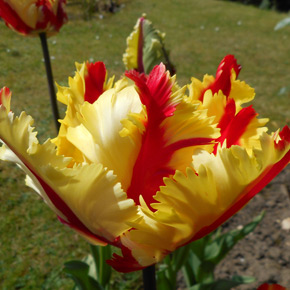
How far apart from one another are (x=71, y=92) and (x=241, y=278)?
3.22 feet

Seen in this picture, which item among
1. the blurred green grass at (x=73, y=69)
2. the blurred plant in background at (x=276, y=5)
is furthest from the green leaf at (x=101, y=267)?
the blurred plant in background at (x=276, y=5)

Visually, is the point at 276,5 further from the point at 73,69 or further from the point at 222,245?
the point at 222,245

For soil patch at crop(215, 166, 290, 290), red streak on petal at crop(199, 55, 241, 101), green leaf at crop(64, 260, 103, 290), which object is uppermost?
red streak on petal at crop(199, 55, 241, 101)

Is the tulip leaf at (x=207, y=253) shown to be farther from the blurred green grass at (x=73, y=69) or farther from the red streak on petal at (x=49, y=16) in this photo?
the red streak on petal at (x=49, y=16)

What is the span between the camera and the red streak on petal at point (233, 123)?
0.49m

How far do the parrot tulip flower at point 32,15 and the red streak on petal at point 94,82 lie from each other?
653 millimetres

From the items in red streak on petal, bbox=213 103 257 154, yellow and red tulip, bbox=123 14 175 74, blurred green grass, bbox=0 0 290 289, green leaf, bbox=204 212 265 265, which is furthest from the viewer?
blurred green grass, bbox=0 0 290 289

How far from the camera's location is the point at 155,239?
1.38 feet

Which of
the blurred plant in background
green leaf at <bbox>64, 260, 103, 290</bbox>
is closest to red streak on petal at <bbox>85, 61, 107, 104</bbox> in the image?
green leaf at <bbox>64, 260, 103, 290</bbox>

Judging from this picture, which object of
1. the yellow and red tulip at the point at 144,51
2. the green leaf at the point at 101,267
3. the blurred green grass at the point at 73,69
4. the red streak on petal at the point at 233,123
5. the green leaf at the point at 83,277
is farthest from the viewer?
the blurred green grass at the point at 73,69

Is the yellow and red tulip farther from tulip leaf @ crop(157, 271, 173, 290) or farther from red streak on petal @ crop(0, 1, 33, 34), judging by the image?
tulip leaf @ crop(157, 271, 173, 290)

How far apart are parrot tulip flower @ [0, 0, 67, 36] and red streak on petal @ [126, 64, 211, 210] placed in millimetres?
765

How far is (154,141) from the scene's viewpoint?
43cm

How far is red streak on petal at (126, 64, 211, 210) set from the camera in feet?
1.35
